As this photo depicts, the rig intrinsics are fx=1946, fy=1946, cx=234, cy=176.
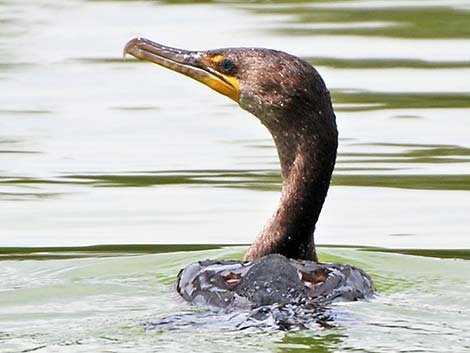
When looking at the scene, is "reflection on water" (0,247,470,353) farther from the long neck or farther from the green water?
the long neck

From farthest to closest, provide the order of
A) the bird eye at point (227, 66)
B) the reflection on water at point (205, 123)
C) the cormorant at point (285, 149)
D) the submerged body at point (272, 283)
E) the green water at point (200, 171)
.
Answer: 1. the reflection on water at point (205, 123)
2. the bird eye at point (227, 66)
3. the cormorant at point (285, 149)
4. the green water at point (200, 171)
5. the submerged body at point (272, 283)

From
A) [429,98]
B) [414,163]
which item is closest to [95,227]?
[414,163]

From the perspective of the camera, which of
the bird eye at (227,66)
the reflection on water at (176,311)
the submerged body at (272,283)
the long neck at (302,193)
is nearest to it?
the reflection on water at (176,311)

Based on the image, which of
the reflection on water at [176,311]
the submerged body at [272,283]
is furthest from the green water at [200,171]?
the submerged body at [272,283]

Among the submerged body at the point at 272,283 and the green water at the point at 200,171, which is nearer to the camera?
the submerged body at the point at 272,283

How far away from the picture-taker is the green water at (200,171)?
8930 mm

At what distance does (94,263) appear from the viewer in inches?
408

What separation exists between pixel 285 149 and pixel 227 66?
618 mm

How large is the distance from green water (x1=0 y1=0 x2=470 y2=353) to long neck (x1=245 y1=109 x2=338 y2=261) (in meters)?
0.49

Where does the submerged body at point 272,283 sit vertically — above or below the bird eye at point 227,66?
below

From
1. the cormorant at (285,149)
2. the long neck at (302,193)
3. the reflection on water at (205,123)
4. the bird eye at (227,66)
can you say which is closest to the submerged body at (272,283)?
the cormorant at (285,149)

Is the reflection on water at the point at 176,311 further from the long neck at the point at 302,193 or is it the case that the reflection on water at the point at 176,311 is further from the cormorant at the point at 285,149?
the long neck at the point at 302,193

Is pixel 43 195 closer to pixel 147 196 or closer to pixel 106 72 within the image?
pixel 147 196

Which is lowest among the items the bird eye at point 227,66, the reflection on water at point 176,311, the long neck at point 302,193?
the reflection on water at point 176,311
